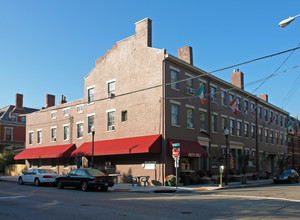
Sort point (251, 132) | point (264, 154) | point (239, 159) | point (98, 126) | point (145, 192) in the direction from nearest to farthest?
1. point (145, 192)
2. point (98, 126)
3. point (239, 159)
4. point (251, 132)
5. point (264, 154)

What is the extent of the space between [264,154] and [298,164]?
17311mm

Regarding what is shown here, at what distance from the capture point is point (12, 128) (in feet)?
173

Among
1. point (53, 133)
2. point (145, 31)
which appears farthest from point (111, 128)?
point (53, 133)

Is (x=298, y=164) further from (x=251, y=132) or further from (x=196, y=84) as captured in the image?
(x=196, y=84)

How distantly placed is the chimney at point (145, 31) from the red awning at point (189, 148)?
8737mm

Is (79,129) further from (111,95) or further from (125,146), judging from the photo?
(125,146)

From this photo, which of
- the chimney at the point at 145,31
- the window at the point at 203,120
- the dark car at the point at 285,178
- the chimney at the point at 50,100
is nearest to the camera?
the chimney at the point at 145,31

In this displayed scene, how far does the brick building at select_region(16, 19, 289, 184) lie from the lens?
977 inches

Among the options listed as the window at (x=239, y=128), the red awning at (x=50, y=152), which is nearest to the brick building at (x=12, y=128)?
the red awning at (x=50, y=152)

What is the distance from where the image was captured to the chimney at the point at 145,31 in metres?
26.6

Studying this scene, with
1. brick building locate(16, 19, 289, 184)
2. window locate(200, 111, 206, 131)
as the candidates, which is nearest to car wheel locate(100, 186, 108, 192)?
brick building locate(16, 19, 289, 184)

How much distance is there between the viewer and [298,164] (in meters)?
54.7

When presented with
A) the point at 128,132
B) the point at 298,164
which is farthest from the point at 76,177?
the point at 298,164

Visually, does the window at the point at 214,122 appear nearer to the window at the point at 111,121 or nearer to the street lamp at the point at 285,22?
the window at the point at 111,121
